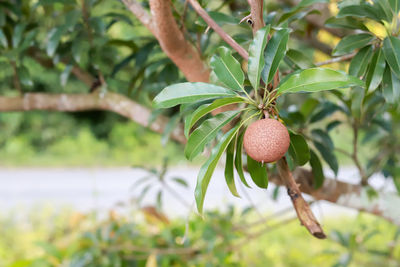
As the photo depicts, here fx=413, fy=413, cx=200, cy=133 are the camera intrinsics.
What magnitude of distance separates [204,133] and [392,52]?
30 cm

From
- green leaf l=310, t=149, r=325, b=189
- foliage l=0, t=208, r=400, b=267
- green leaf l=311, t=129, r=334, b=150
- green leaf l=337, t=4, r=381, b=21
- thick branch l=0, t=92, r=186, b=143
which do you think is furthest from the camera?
foliage l=0, t=208, r=400, b=267

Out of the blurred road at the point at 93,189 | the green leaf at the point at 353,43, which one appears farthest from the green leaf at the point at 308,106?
the blurred road at the point at 93,189

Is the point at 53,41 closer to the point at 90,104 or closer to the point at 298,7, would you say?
the point at 90,104

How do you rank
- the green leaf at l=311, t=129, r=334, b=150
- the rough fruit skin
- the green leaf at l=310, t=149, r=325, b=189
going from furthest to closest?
the green leaf at l=311, t=129, r=334, b=150, the green leaf at l=310, t=149, r=325, b=189, the rough fruit skin

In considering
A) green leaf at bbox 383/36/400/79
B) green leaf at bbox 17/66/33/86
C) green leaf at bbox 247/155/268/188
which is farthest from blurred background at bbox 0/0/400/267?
green leaf at bbox 383/36/400/79

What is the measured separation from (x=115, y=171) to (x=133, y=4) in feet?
12.9

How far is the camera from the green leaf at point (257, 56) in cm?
44

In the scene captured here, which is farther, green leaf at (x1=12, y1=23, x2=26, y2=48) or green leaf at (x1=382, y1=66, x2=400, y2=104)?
green leaf at (x1=12, y1=23, x2=26, y2=48)

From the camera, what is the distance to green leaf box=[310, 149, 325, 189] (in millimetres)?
753

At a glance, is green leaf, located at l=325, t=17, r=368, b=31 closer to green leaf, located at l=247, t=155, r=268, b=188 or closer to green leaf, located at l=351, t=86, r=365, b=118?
green leaf, located at l=351, t=86, r=365, b=118

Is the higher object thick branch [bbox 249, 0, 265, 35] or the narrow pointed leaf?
thick branch [bbox 249, 0, 265, 35]

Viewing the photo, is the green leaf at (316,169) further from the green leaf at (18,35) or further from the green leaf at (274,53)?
the green leaf at (18,35)

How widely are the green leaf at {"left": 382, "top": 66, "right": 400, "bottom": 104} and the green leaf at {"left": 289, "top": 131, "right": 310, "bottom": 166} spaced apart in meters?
0.15

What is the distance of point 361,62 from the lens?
0.62 meters
